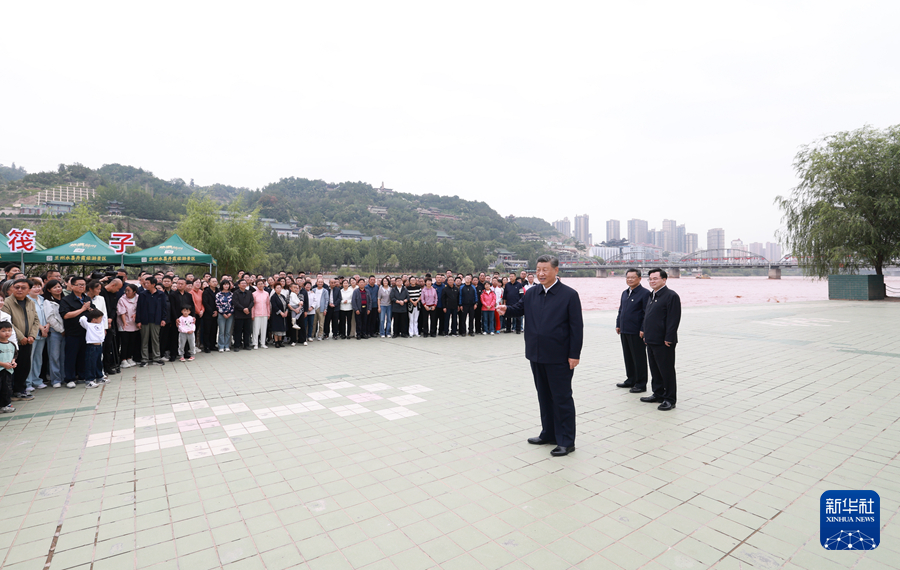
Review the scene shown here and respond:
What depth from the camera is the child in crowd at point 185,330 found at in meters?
9.08

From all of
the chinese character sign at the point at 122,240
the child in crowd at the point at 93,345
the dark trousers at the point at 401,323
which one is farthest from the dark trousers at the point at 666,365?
the chinese character sign at the point at 122,240

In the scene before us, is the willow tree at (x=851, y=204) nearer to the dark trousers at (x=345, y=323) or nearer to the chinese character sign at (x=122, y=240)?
the dark trousers at (x=345, y=323)

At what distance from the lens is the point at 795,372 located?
24.6ft

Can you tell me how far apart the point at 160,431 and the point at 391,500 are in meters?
3.16

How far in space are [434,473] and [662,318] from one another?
3540mm

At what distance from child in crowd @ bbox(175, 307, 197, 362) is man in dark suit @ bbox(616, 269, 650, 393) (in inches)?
324

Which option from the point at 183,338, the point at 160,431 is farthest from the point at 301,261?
the point at 160,431

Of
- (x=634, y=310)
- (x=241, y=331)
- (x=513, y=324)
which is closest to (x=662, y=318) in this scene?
(x=634, y=310)

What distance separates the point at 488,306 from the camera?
12977 millimetres

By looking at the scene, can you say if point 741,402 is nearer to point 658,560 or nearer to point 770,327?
point 658,560

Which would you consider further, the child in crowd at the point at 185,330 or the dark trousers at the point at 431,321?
the dark trousers at the point at 431,321

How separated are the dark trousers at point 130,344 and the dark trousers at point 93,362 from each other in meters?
1.31

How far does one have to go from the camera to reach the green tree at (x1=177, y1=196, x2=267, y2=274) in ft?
94.2

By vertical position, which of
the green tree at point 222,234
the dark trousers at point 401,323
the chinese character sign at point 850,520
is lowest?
the chinese character sign at point 850,520
